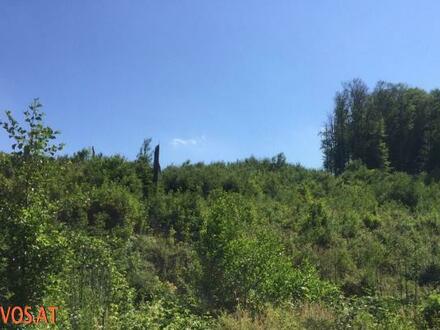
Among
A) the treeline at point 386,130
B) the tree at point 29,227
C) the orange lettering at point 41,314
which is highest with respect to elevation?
the treeline at point 386,130

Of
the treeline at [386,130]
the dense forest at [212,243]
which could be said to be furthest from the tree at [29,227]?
the treeline at [386,130]

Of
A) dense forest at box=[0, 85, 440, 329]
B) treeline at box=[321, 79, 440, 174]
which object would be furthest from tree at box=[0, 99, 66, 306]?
treeline at box=[321, 79, 440, 174]

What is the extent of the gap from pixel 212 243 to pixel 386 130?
4410 cm

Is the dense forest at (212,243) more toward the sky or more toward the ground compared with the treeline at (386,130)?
more toward the ground

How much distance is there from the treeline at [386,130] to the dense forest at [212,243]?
561 inches

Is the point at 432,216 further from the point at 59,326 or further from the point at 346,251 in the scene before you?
the point at 59,326

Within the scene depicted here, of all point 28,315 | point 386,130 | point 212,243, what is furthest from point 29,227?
point 386,130

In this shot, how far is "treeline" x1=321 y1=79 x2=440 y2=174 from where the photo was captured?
Result: 4741 cm

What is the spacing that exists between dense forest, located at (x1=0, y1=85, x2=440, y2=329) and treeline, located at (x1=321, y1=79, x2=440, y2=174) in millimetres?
14244

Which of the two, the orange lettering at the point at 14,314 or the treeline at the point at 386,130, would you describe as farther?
the treeline at the point at 386,130

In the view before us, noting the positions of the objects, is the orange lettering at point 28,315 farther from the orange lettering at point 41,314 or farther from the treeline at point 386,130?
the treeline at point 386,130

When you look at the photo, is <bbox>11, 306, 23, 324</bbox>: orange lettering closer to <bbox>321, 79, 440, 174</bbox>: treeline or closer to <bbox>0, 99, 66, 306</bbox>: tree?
<bbox>0, 99, 66, 306</bbox>: tree

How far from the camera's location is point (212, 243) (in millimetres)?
10312

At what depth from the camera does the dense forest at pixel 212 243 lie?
607cm
